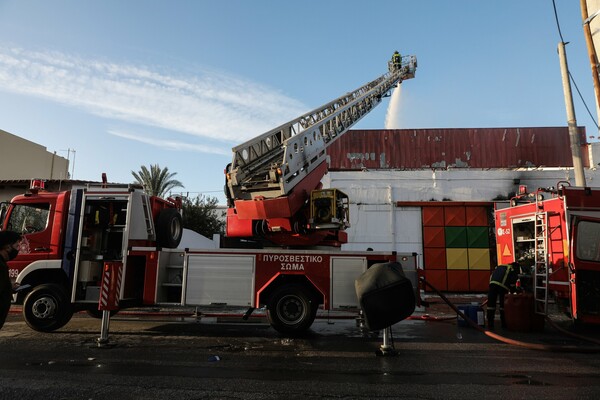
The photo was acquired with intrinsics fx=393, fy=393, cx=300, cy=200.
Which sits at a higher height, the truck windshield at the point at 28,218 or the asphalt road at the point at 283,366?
the truck windshield at the point at 28,218

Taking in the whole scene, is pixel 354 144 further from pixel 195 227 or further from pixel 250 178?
pixel 250 178

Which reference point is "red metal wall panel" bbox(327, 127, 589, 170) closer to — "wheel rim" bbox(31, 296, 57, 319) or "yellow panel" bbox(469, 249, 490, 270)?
"yellow panel" bbox(469, 249, 490, 270)

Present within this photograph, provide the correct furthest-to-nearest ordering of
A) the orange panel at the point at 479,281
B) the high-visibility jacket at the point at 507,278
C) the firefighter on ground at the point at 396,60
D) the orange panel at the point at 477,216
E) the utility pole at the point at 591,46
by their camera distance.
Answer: the firefighter on ground at the point at 396,60 → the orange panel at the point at 477,216 → the orange panel at the point at 479,281 → the utility pole at the point at 591,46 → the high-visibility jacket at the point at 507,278

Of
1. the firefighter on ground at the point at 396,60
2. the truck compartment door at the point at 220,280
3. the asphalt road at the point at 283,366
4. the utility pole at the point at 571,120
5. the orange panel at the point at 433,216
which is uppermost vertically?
the firefighter on ground at the point at 396,60

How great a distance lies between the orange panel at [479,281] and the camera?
1731 centimetres

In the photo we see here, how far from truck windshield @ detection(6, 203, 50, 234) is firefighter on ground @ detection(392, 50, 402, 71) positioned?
826 inches

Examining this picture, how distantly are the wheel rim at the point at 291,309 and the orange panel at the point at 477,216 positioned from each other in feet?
42.9

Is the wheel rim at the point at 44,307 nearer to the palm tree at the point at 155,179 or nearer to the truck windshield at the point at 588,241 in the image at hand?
the truck windshield at the point at 588,241

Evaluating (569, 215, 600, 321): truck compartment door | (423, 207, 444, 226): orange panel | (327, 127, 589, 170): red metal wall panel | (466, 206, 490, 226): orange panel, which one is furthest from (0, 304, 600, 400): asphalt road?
(327, 127, 589, 170): red metal wall panel

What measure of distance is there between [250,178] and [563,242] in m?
6.83

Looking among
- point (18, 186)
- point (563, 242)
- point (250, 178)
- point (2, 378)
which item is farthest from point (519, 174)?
point (18, 186)

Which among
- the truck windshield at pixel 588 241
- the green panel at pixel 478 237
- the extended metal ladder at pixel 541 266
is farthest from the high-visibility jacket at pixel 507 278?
the green panel at pixel 478 237

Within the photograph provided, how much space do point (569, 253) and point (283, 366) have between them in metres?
6.52

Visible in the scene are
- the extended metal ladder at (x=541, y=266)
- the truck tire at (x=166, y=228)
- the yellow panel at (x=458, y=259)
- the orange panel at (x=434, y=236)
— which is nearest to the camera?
the truck tire at (x=166, y=228)
